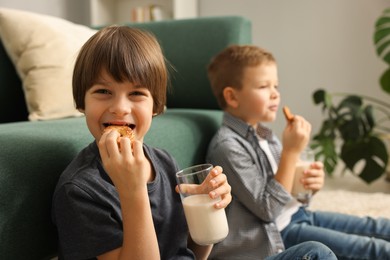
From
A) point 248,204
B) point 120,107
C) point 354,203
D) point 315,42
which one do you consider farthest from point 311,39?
point 120,107

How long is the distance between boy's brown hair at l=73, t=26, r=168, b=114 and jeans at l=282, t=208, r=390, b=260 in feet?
2.34

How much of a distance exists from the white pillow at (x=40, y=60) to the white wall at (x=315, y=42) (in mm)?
2158

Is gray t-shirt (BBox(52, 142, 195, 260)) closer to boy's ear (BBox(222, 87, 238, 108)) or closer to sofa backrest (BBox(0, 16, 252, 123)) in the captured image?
boy's ear (BBox(222, 87, 238, 108))

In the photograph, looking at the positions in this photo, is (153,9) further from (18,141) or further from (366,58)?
(18,141)

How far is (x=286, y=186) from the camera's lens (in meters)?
1.26

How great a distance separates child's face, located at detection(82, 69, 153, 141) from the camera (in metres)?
0.84

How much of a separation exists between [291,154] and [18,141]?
2.54ft

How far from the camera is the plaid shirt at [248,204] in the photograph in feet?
4.03

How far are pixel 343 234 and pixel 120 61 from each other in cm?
90

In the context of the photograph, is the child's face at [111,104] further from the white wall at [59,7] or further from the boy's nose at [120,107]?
the white wall at [59,7]

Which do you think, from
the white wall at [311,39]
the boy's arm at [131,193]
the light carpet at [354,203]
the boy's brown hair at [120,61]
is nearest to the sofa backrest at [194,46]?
the light carpet at [354,203]

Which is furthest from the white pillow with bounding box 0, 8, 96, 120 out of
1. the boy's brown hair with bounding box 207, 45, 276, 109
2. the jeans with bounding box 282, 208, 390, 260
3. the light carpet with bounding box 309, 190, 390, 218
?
the light carpet with bounding box 309, 190, 390, 218

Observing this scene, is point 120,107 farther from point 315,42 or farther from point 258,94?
point 315,42

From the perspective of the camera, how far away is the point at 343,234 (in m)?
1.29
